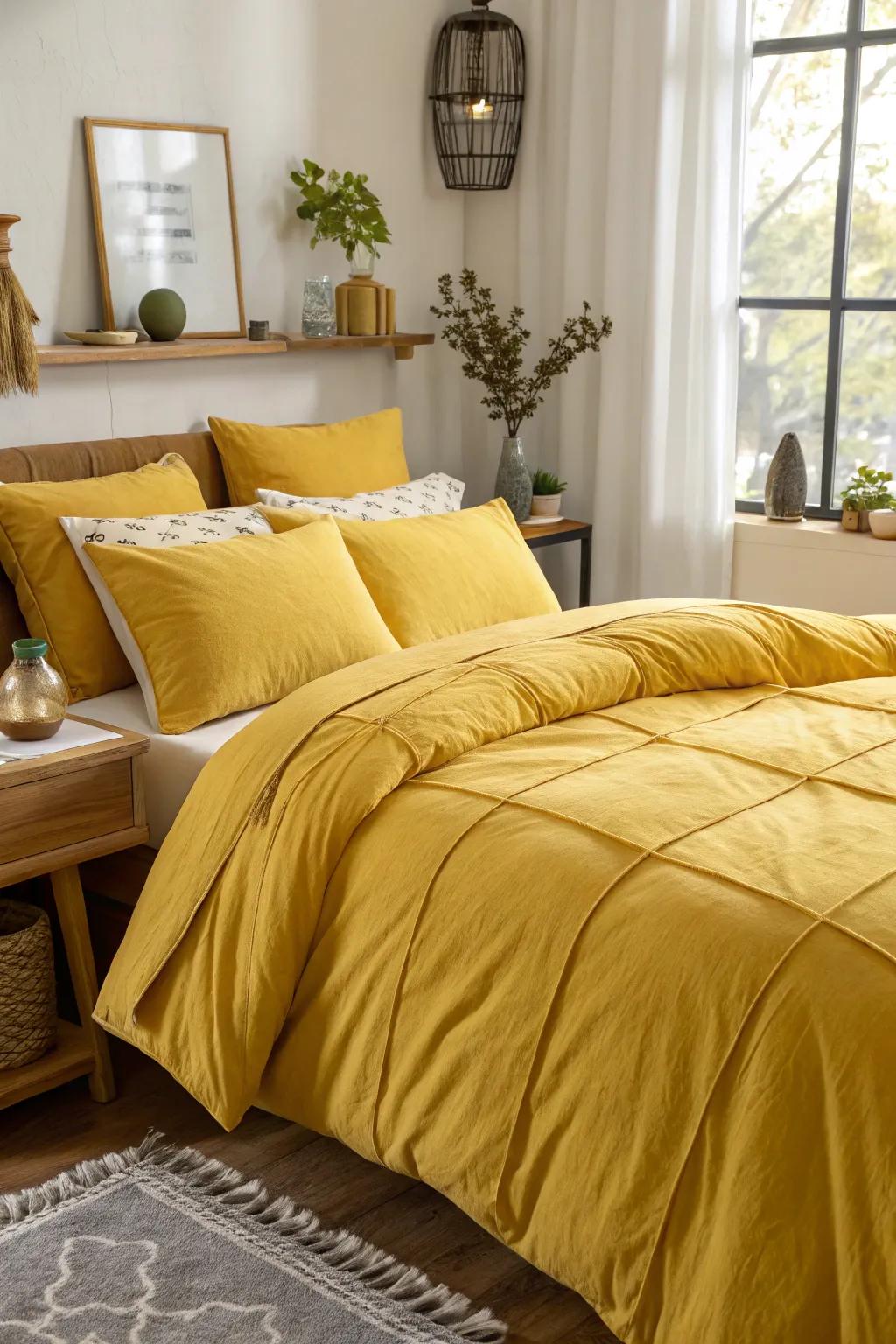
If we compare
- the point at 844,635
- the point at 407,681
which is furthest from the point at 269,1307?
the point at 844,635

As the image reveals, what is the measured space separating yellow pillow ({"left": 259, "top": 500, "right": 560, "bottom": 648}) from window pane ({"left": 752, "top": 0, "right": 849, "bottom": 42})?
6.22 ft

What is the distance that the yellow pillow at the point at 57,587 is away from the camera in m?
2.83

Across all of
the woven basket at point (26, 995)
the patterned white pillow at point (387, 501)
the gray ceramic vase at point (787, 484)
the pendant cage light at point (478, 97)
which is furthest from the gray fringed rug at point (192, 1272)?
the pendant cage light at point (478, 97)

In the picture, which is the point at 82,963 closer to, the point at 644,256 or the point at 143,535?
the point at 143,535

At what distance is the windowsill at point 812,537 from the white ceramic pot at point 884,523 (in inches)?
0.6

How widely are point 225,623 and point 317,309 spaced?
4.49 feet

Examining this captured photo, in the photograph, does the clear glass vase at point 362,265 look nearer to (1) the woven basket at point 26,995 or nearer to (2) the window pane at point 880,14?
(2) the window pane at point 880,14

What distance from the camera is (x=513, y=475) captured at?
162 inches

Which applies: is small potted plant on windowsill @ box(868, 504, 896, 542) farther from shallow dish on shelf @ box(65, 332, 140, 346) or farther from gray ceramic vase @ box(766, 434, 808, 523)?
shallow dish on shelf @ box(65, 332, 140, 346)

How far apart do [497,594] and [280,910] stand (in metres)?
1.24

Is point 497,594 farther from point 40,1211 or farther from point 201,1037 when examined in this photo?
point 40,1211

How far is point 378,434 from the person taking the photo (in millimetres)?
3768

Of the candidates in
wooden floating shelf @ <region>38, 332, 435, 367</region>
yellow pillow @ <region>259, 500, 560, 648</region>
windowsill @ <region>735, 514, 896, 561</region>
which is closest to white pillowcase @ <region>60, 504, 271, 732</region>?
yellow pillow @ <region>259, 500, 560, 648</region>

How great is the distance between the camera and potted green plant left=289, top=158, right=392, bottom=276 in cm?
375
